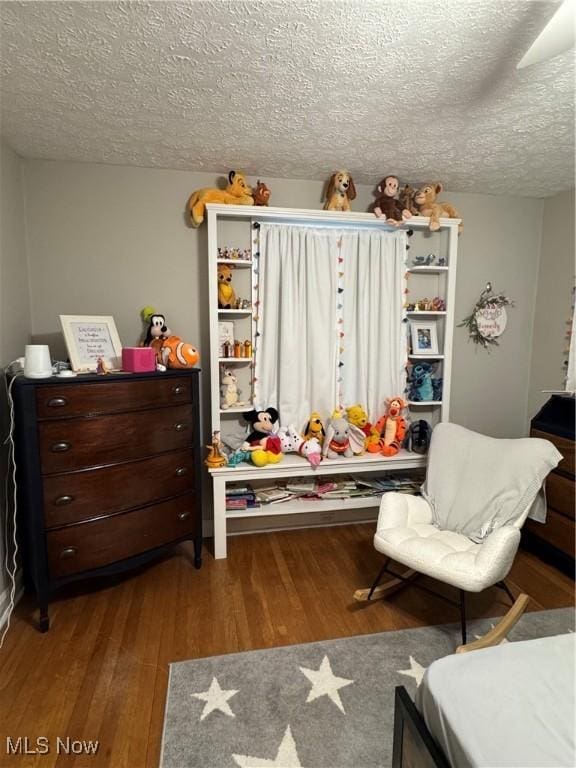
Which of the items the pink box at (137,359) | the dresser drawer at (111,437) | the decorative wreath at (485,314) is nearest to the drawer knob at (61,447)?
the dresser drawer at (111,437)

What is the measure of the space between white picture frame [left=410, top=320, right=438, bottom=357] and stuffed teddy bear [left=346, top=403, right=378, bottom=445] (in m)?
0.59

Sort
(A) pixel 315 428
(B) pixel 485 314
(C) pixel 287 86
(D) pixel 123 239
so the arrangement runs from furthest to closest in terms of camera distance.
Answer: (B) pixel 485 314
(A) pixel 315 428
(D) pixel 123 239
(C) pixel 287 86

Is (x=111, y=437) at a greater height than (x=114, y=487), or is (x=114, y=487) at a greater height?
(x=111, y=437)

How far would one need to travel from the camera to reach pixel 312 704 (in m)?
1.56

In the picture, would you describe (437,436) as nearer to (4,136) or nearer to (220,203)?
(220,203)

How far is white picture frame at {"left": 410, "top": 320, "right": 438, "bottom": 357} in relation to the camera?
2930 mm

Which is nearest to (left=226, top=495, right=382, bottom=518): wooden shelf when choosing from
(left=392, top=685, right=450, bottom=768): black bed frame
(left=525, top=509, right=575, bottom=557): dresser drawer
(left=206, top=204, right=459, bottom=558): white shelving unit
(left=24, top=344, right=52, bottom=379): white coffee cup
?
(left=206, top=204, right=459, bottom=558): white shelving unit

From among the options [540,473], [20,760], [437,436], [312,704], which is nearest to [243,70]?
[437,436]

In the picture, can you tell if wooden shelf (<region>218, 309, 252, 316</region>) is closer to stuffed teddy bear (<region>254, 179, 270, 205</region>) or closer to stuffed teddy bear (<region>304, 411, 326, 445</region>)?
stuffed teddy bear (<region>254, 179, 270, 205</region>)

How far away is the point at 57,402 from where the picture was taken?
6.12 feet

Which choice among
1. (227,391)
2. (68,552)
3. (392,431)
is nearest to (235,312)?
(227,391)

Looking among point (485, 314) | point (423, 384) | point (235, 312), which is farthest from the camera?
Answer: point (485, 314)

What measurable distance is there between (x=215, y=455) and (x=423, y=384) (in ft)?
5.06

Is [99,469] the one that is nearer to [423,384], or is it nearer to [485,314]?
[423,384]
